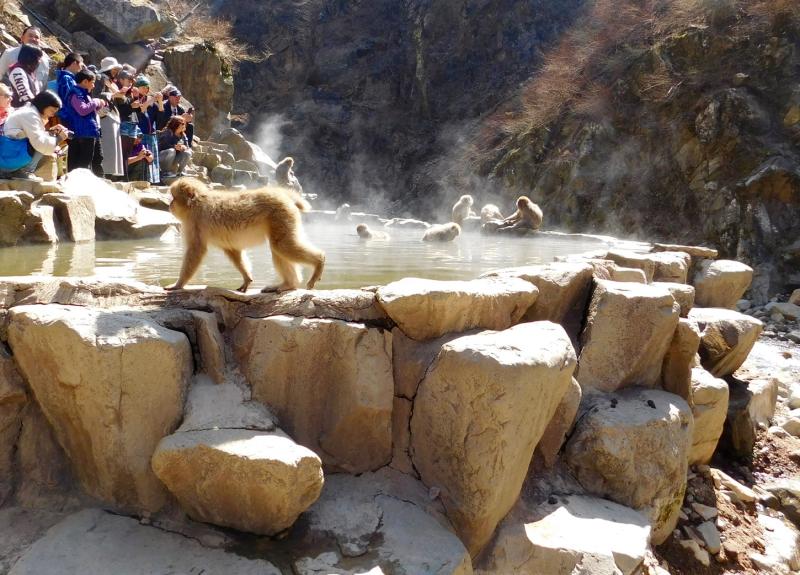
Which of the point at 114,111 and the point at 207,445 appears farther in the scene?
the point at 114,111

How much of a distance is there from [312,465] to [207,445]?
373 millimetres

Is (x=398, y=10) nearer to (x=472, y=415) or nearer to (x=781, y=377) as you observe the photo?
(x=781, y=377)

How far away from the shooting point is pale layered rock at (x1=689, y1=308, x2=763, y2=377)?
4488 millimetres

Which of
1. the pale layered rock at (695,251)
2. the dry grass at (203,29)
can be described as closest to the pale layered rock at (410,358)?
the pale layered rock at (695,251)

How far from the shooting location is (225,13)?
1084 inches

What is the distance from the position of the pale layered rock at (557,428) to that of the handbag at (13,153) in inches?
207

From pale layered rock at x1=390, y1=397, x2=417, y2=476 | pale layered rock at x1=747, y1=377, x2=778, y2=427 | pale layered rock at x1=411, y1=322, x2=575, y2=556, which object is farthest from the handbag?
pale layered rock at x1=747, y1=377, x2=778, y2=427

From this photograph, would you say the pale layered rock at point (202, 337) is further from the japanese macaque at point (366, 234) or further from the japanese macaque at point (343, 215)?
the japanese macaque at point (343, 215)

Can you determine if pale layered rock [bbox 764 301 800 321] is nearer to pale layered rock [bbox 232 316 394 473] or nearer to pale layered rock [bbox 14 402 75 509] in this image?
pale layered rock [bbox 232 316 394 473]

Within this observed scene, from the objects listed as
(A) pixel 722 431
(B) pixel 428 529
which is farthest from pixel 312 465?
(A) pixel 722 431

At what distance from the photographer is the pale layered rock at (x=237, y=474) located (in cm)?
228

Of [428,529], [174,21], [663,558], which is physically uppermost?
[174,21]

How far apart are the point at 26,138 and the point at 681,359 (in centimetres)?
564

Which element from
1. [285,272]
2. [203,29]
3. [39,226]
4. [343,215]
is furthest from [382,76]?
[285,272]
